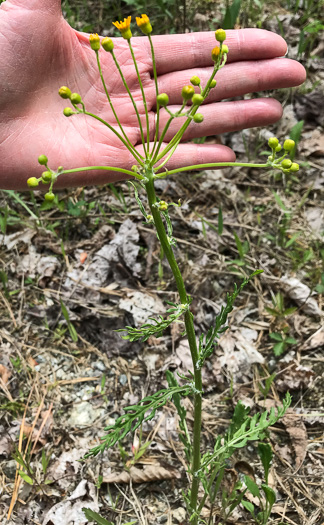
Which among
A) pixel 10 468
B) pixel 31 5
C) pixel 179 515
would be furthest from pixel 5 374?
pixel 31 5

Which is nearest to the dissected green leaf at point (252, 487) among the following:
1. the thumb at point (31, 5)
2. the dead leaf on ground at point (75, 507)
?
the dead leaf on ground at point (75, 507)

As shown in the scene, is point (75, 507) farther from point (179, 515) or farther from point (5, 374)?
point (5, 374)

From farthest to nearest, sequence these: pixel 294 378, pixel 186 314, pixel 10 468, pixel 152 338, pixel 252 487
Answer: pixel 152 338, pixel 294 378, pixel 10 468, pixel 252 487, pixel 186 314

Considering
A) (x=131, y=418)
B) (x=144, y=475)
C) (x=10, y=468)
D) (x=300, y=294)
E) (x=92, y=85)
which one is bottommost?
(x=10, y=468)

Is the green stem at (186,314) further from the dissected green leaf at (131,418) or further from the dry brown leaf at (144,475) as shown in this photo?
the dry brown leaf at (144,475)

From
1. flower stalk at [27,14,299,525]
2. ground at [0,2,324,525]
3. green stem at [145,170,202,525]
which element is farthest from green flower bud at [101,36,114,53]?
ground at [0,2,324,525]

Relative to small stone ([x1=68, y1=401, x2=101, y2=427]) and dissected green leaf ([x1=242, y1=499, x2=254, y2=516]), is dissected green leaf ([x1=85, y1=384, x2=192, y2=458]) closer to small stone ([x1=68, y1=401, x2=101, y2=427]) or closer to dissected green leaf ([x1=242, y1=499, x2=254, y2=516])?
dissected green leaf ([x1=242, y1=499, x2=254, y2=516])
